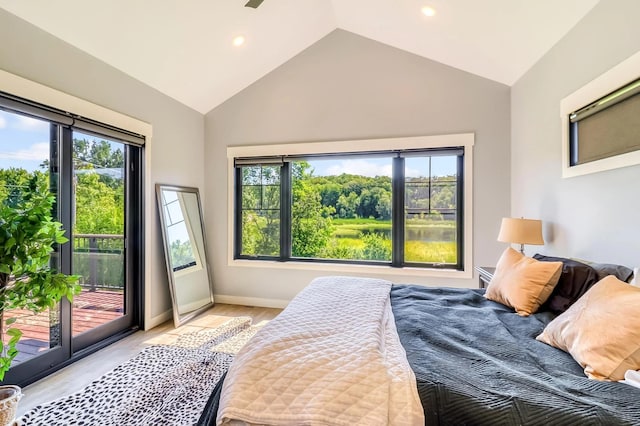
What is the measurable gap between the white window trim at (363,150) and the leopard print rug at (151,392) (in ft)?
4.59

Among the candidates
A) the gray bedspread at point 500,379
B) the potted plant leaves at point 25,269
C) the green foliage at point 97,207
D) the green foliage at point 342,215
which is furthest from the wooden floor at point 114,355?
the gray bedspread at point 500,379

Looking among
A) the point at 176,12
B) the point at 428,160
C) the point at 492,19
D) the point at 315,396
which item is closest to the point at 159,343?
the point at 315,396

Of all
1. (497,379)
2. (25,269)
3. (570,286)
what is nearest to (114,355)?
(25,269)

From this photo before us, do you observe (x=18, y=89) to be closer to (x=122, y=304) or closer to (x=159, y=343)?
(x=122, y=304)

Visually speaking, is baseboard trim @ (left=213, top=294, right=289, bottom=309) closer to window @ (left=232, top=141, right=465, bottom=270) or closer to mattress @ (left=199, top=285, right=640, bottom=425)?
window @ (left=232, top=141, right=465, bottom=270)

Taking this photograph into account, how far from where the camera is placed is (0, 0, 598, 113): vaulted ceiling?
238 centimetres

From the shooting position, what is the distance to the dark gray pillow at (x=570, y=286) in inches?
69.8

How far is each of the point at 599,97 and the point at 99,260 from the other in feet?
13.7

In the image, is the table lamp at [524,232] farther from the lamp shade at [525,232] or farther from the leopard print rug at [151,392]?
the leopard print rug at [151,392]

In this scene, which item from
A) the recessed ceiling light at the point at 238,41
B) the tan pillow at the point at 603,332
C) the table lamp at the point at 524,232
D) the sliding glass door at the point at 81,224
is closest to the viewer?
the tan pillow at the point at 603,332

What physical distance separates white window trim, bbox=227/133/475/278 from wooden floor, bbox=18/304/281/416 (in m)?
0.62

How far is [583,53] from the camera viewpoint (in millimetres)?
2217

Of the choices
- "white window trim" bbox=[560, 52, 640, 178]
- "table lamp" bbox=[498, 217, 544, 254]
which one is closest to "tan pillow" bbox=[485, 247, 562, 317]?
"table lamp" bbox=[498, 217, 544, 254]

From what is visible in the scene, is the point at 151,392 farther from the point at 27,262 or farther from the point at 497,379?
the point at 497,379
